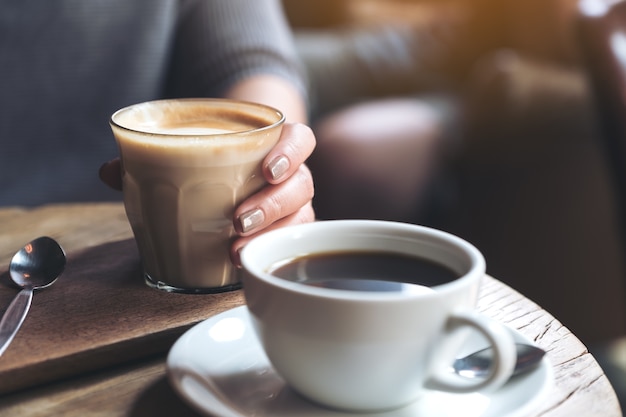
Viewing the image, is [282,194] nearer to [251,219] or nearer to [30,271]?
[251,219]

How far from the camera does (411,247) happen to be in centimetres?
57

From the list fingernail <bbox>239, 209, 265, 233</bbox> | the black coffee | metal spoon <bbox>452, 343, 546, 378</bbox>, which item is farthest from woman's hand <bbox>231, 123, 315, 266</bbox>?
metal spoon <bbox>452, 343, 546, 378</bbox>

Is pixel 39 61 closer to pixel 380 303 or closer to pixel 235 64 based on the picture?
pixel 235 64

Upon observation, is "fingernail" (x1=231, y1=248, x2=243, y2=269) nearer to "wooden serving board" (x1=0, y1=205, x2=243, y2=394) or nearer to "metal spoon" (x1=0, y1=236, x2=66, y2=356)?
"wooden serving board" (x1=0, y1=205, x2=243, y2=394)

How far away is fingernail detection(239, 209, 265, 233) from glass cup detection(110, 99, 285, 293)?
0.02 meters

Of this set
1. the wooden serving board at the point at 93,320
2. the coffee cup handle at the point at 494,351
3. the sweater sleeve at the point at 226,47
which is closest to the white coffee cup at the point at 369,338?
the coffee cup handle at the point at 494,351

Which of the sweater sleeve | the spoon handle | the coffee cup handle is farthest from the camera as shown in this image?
the sweater sleeve

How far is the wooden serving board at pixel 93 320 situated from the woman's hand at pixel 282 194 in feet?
0.22

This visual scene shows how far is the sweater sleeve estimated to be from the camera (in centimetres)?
139

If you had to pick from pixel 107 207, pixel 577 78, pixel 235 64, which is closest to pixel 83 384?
pixel 107 207

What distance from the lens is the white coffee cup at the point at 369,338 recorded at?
17.6 inches

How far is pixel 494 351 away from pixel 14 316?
0.38 m

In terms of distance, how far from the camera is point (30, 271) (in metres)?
0.69

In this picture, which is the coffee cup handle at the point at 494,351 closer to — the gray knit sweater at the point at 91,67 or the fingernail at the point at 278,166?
the fingernail at the point at 278,166
